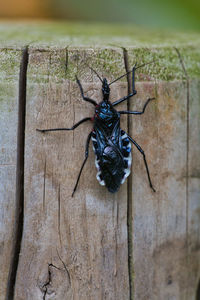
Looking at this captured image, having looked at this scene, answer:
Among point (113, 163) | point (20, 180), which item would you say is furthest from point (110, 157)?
point (20, 180)

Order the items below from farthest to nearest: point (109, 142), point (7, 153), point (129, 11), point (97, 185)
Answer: point (129, 11) → point (109, 142) → point (97, 185) → point (7, 153)

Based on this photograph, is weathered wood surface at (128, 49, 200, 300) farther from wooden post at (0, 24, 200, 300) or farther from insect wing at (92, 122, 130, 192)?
insect wing at (92, 122, 130, 192)

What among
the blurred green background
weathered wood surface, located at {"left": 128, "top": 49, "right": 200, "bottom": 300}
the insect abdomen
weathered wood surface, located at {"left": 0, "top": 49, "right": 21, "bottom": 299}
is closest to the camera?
weathered wood surface, located at {"left": 0, "top": 49, "right": 21, "bottom": 299}

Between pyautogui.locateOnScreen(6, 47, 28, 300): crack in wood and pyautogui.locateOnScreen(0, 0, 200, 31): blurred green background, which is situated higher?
pyautogui.locateOnScreen(0, 0, 200, 31): blurred green background

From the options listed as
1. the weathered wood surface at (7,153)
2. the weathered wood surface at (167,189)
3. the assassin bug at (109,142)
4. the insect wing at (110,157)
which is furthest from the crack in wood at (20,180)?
the weathered wood surface at (167,189)

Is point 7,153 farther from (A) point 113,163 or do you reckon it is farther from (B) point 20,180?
(A) point 113,163

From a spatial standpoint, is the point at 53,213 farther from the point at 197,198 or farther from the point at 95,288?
the point at 197,198

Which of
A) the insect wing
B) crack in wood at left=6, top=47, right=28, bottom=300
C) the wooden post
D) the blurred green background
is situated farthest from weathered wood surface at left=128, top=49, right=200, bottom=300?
the blurred green background
